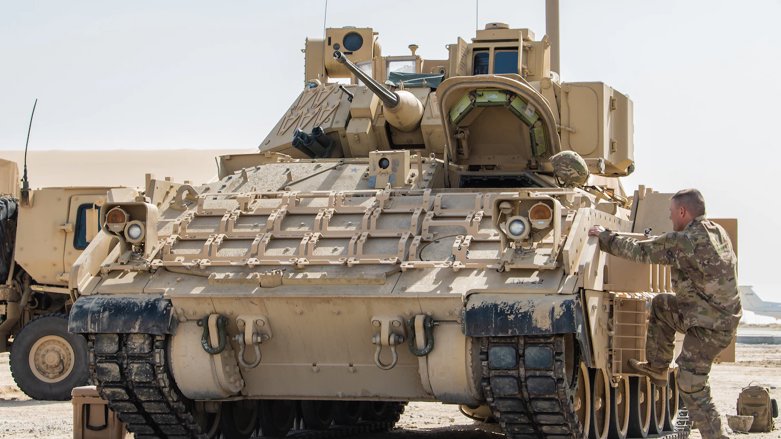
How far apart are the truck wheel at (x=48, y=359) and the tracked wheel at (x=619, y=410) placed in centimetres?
938

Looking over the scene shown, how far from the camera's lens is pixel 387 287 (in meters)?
12.3

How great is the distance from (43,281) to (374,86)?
8.98 metres

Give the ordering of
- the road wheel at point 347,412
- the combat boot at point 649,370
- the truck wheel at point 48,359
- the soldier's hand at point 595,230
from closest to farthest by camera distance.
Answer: the soldier's hand at point 595,230 → the combat boot at point 649,370 → the road wheel at point 347,412 → the truck wheel at point 48,359

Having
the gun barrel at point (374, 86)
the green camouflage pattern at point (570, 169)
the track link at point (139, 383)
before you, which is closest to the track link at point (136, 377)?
the track link at point (139, 383)

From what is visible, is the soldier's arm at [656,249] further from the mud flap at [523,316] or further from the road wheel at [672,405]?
the road wheel at [672,405]

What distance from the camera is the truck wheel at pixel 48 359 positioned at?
2166cm

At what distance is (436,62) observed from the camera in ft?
60.7

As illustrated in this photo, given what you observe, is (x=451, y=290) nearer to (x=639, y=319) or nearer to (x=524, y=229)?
(x=524, y=229)

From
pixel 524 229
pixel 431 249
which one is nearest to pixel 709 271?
pixel 524 229

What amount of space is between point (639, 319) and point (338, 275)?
9.84 ft

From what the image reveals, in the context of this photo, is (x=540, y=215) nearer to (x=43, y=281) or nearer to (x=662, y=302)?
(x=662, y=302)

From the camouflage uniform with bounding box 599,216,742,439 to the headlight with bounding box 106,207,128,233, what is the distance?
4311mm

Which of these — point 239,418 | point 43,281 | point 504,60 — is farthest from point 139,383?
point 43,281

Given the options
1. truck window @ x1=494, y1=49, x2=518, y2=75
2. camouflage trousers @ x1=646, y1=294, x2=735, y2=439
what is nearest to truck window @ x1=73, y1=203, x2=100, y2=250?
truck window @ x1=494, y1=49, x2=518, y2=75
